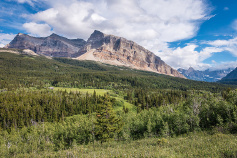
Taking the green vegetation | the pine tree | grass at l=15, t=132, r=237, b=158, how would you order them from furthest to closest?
the pine tree
the green vegetation
grass at l=15, t=132, r=237, b=158

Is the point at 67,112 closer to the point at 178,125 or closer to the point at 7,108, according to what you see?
the point at 7,108

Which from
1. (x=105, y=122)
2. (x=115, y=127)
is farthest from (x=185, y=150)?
(x=105, y=122)

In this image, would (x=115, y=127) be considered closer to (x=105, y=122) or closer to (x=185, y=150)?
(x=105, y=122)

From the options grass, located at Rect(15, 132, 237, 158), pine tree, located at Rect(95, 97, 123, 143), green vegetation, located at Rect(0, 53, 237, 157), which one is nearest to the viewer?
grass, located at Rect(15, 132, 237, 158)

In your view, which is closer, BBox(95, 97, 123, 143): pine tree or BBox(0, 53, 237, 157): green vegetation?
BBox(0, 53, 237, 157): green vegetation

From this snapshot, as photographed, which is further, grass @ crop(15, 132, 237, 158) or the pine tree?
the pine tree

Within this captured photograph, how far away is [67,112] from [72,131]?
4531 centimetres

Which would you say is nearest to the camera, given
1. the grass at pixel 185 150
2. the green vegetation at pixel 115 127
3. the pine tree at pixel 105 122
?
the grass at pixel 185 150

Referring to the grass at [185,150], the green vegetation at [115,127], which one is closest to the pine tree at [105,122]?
the green vegetation at [115,127]

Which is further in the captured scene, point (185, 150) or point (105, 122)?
point (105, 122)

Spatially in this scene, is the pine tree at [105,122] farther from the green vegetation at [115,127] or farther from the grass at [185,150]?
the grass at [185,150]

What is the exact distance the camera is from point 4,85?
5497 inches

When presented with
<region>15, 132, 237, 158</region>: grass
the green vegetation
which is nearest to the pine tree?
the green vegetation

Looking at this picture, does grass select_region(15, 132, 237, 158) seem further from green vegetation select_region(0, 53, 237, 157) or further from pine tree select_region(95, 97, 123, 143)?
pine tree select_region(95, 97, 123, 143)
